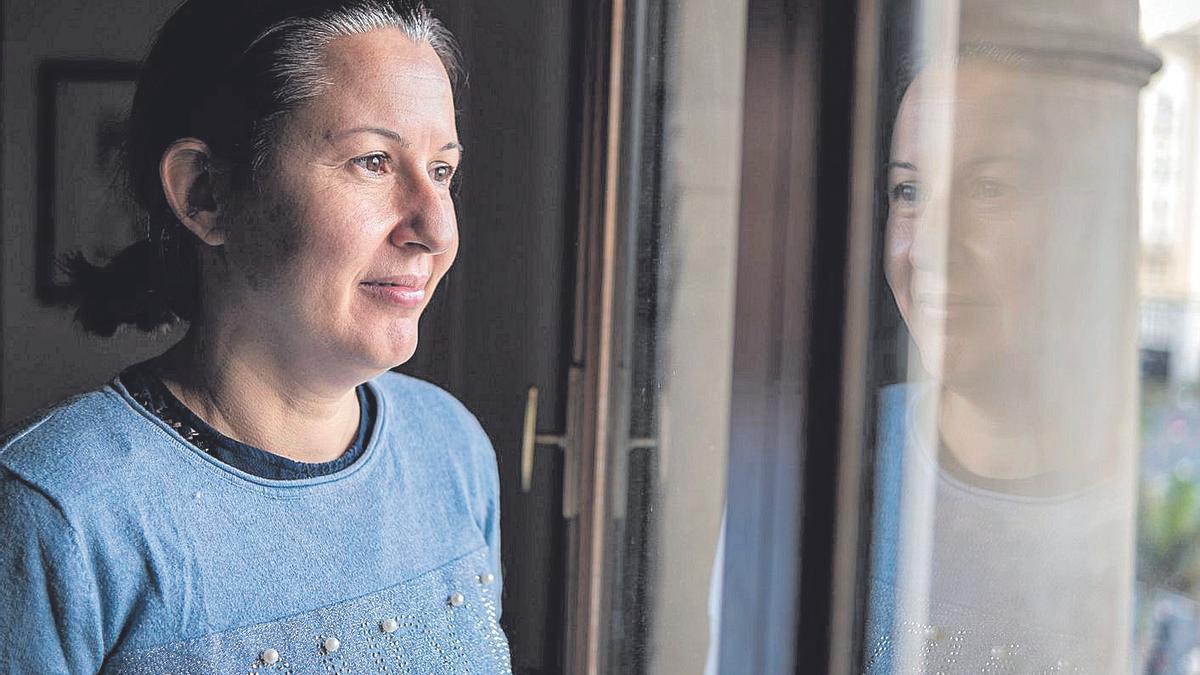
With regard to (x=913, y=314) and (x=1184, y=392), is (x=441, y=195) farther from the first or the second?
(x=1184, y=392)

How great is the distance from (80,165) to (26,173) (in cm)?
8

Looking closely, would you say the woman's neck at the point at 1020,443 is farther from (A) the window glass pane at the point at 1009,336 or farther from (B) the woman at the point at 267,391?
(B) the woman at the point at 267,391

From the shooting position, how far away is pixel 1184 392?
1.40 ft

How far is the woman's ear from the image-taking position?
84 cm

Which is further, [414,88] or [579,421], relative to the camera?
[579,421]

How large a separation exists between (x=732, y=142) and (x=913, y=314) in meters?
0.32

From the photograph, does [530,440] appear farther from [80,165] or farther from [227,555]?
[80,165]

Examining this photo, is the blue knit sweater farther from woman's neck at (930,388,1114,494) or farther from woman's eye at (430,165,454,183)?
woman's neck at (930,388,1114,494)

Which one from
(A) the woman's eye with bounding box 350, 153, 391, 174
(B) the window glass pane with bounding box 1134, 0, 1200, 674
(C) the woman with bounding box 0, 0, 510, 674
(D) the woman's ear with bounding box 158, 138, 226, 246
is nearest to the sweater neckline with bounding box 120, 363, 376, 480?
(C) the woman with bounding box 0, 0, 510, 674

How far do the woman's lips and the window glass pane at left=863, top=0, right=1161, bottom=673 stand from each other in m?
0.40

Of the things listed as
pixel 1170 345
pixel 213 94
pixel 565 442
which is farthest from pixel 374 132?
pixel 1170 345

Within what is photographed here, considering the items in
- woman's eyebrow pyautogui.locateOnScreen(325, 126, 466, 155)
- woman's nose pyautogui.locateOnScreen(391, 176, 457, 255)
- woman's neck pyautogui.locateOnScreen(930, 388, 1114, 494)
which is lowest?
woman's neck pyautogui.locateOnScreen(930, 388, 1114, 494)

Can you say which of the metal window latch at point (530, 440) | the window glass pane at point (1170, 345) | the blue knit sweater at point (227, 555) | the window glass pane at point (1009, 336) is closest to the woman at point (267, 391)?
the blue knit sweater at point (227, 555)

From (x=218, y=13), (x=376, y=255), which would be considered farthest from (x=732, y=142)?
(x=218, y=13)
